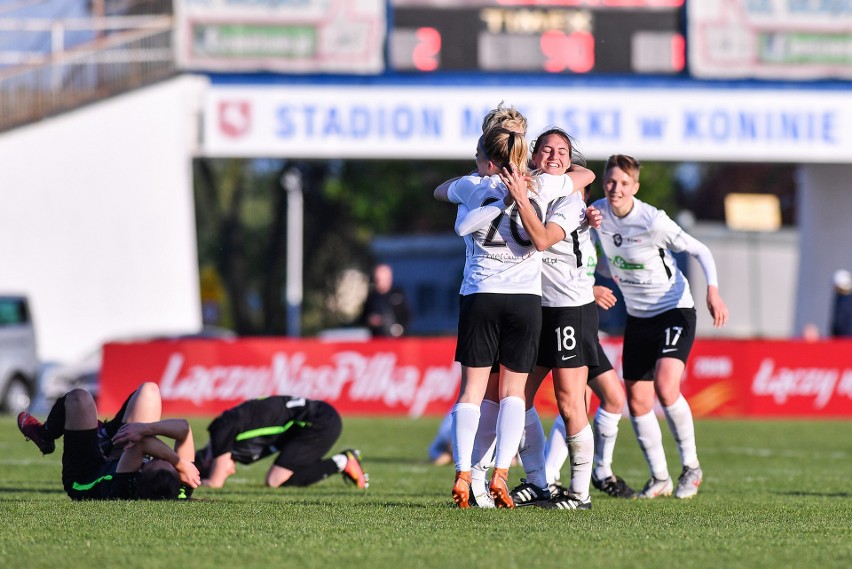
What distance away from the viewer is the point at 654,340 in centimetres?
912

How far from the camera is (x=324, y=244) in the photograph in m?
48.7

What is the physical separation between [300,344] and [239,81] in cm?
552

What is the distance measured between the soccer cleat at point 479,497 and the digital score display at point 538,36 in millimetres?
14822

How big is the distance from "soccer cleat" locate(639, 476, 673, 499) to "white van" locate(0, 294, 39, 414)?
1448 centimetres

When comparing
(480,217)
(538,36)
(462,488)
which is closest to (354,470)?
(462,488)

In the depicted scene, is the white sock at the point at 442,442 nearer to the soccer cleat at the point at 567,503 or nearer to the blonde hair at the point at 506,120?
the soccer cleat at the point at 567,503

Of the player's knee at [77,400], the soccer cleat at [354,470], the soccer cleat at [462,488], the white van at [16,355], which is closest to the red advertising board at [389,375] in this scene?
the white van at [16,355]

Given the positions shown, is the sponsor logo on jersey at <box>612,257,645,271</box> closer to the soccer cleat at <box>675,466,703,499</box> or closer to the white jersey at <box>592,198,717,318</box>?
the white jersey at <box>592,198,717,318</box>

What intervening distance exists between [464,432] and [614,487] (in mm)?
1720

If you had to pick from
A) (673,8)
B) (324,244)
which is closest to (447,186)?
(673,8)

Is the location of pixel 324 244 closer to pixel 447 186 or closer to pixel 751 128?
pixel 751 128

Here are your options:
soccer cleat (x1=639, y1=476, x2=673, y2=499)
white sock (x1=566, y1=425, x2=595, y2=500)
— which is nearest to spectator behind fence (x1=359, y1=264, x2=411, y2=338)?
soccer cleat (x1=639, y1=476, x2=673, y2=499)

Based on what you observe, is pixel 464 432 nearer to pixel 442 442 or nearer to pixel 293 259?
pixel 442 442

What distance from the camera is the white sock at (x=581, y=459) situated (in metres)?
7.85
